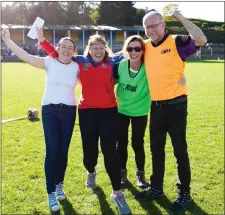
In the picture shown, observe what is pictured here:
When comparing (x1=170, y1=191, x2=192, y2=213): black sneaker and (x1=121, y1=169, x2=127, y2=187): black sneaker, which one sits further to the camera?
(x1=121, y1=169, x2=127, y2=187): black sneaker

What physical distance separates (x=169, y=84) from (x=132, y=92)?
0.59m

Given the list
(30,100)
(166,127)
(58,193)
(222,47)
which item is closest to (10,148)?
(58,193)

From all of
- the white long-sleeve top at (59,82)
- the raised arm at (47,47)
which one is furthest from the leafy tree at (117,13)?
the white long-sleeve top at (59,82)

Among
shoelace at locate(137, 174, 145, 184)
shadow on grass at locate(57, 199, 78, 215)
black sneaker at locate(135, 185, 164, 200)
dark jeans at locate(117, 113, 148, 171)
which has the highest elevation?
dark jeans at locate(117, 113, 148, 171)

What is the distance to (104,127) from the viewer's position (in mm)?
4621

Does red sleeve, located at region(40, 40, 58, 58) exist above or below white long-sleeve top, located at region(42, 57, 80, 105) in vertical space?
above

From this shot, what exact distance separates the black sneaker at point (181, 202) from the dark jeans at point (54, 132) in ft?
5.21

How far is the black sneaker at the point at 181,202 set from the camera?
452 cm

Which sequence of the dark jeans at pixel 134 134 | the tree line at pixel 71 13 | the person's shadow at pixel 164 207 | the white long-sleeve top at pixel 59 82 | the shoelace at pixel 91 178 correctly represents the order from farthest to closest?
the tree line at pixel 71 13
the shoelace at pixel 91 178
the dark jeans at pixel 134 134
the white long-sleeve top at pixel 59 82
the person's shadow at pixel 164 207

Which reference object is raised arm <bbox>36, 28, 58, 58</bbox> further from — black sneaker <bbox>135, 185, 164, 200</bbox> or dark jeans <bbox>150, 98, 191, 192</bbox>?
black sneaker <bbox>135, 185, 164, 200</bbox>

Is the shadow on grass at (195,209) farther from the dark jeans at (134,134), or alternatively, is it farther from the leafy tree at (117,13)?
the leafy tree at (117,13)

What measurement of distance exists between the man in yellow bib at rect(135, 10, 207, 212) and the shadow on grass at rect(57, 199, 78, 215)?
126 centimetres

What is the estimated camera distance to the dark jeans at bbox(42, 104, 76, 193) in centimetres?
455

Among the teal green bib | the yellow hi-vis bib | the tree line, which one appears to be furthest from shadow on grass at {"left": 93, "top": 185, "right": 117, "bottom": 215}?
the tree line
